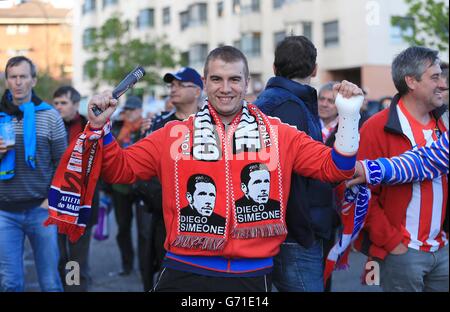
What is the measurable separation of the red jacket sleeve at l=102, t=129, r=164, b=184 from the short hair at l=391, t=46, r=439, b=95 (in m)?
1.67

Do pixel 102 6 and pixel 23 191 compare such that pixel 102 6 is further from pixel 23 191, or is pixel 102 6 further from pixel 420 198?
pixel 420 198

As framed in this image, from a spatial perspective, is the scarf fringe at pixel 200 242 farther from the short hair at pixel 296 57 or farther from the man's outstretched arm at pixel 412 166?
the short hair at pixel 296 57

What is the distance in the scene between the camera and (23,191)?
206 inches

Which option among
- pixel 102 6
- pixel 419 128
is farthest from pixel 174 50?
pixel 419 128

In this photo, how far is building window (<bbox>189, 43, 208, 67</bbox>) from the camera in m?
34.8

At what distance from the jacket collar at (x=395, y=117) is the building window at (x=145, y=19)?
24542 millimetres

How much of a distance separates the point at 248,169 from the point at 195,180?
25cm

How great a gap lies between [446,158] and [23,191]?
10.1 ft

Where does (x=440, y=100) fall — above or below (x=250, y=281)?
above

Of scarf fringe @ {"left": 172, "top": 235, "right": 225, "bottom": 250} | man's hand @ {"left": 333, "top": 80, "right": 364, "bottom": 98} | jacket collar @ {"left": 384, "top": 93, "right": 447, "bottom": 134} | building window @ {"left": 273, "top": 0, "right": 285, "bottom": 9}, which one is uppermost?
building window @ {"left": 273, "top": 0, "right": 285, "bottom": 9}

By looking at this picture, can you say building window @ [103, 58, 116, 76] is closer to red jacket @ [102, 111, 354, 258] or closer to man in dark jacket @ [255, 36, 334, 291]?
man in dark jacket @ [255, 36, 334, 291]

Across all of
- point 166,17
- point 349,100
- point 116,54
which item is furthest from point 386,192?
point 166,17

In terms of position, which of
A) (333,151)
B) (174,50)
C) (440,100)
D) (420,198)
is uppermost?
(174,50)

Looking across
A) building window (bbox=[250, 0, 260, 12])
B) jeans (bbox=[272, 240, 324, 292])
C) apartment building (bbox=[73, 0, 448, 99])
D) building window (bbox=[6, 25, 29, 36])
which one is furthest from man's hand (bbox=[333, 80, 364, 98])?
building window (bbox=[250, 0, 260, 12])
